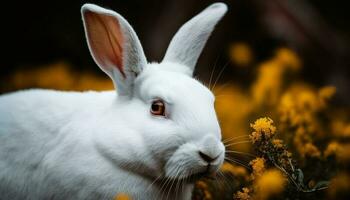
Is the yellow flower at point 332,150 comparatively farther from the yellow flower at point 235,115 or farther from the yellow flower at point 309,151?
the yellow flower at point 235,115

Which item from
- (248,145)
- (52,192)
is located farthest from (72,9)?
(52,192)

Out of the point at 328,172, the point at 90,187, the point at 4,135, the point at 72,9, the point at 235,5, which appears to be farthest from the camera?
the point at 235,5

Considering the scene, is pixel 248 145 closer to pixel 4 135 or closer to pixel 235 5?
pixel 4 135

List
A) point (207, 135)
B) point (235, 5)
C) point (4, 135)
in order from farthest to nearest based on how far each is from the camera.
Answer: point (235, 5) → point (4, 135) → point (207, 135)

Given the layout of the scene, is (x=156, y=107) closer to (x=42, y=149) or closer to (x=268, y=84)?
(x=42, y=149)

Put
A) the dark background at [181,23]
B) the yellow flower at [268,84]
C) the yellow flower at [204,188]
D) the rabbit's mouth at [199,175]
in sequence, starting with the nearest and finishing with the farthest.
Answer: the rabbit's mouth at [199,175] → the yellow flower at [204,188] → the yellow flower at [268,84] → the dark background at [181,23]

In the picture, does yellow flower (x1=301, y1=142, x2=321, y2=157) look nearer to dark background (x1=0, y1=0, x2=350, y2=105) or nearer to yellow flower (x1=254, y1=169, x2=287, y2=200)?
yellow flower (x1=254, y1=169, x2=287, y2=200)

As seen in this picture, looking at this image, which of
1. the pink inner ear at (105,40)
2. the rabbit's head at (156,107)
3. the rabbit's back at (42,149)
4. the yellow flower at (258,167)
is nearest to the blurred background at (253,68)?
the yellow flower at (258,167)
